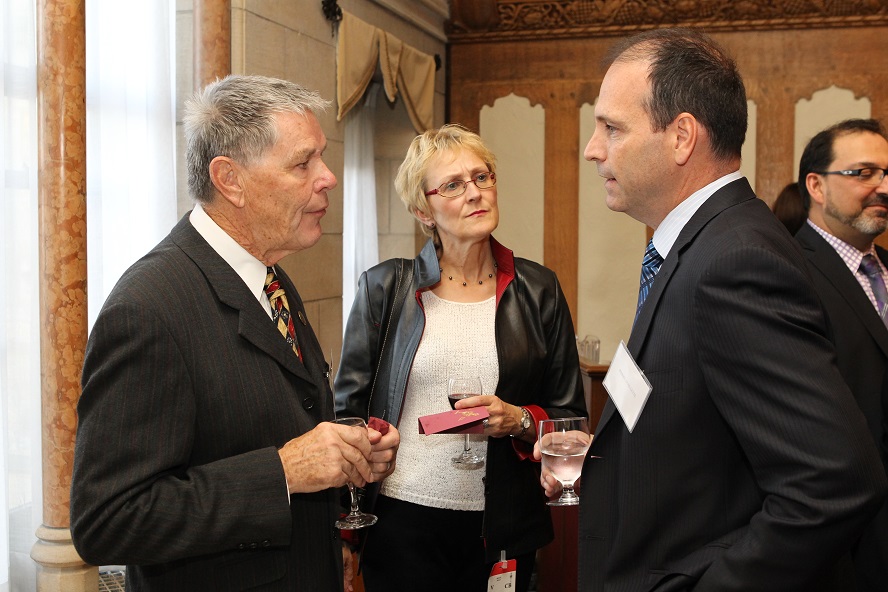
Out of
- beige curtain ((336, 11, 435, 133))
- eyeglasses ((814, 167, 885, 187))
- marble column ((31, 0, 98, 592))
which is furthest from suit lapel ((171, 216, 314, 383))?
beige curtain ((336, 11, 435, 133))

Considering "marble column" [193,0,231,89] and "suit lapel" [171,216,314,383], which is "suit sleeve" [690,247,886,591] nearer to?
"suit lapel" [171,216,314,383]

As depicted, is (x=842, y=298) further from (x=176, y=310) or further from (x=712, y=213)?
(x=176, y=310)

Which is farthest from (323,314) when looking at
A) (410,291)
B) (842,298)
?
(842,298)

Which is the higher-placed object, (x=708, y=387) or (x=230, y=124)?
(x=230, y=124)

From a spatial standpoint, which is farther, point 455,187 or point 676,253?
point 455,187

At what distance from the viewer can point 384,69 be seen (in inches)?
198

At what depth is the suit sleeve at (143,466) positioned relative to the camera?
135 cm

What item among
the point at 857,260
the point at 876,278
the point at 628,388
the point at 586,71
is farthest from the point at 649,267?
the point at 586,71

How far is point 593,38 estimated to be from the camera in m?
6.45

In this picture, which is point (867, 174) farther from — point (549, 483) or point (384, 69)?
point (384, 69)

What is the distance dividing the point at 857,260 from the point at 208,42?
2677mm

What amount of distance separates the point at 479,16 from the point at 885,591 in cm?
519

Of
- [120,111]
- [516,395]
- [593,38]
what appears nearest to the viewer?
[516,395]

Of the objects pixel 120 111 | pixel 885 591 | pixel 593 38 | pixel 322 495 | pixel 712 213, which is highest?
pixel 593 38
